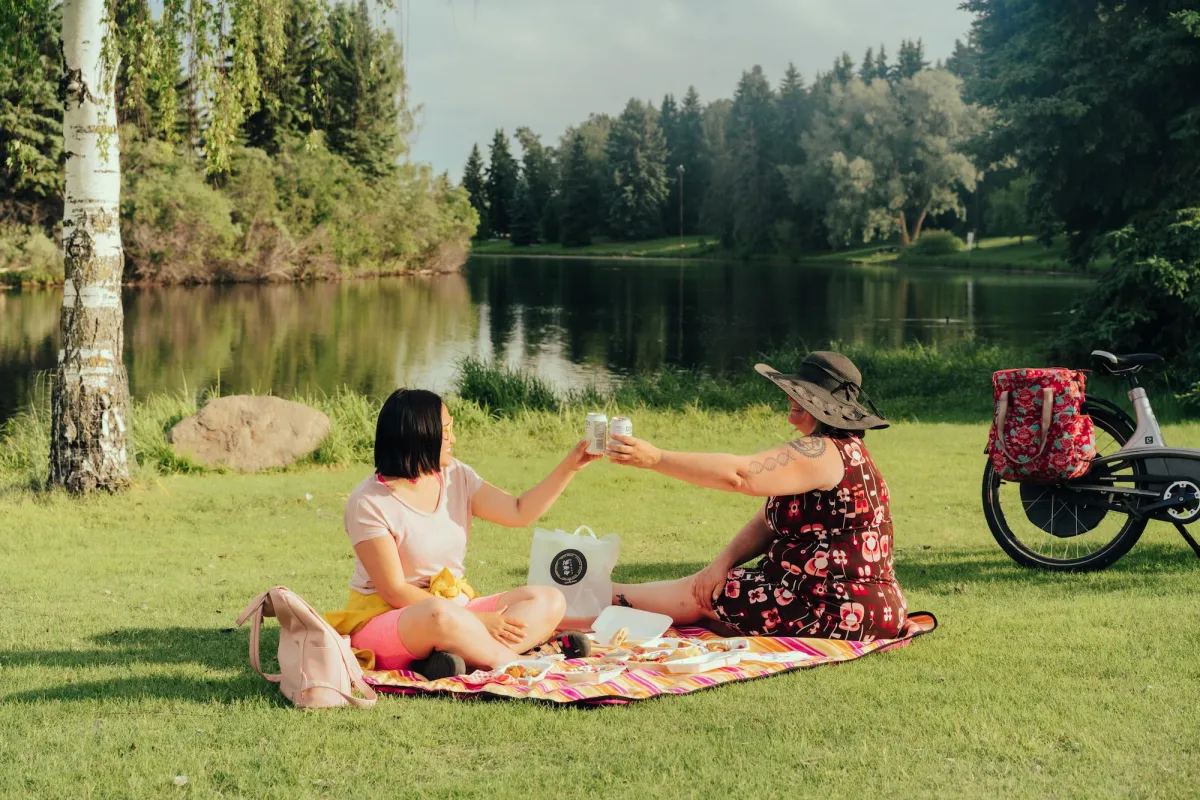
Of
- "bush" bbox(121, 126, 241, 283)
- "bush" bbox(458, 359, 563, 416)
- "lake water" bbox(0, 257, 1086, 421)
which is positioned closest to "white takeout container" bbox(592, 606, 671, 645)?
"bush" bbox(458, 359, 563, 416)

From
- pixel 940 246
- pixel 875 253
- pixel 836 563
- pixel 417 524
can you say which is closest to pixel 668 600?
pixel 836 563

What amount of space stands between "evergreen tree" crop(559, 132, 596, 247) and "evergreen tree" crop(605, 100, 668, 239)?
3.03m

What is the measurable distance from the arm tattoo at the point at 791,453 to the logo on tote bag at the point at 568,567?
1.02m

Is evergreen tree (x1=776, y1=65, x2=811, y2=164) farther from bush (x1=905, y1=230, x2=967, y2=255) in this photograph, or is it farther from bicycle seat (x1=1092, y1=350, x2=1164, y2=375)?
bicycle seat (x1=1092, y1=350, x2=1164, y2=375)

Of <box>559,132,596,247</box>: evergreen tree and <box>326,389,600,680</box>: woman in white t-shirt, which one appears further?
<box>559,132,596,247</box>: evergreen tree

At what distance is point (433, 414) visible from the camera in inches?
177

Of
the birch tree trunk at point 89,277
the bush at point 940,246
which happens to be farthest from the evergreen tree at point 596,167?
the birch tree trunk at point 89,277

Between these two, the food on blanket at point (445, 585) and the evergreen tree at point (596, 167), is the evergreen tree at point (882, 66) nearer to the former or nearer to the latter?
the evergreen tree at point (596, 167)

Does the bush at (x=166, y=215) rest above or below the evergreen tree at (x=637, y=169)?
below

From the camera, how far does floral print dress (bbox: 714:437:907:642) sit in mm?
4844

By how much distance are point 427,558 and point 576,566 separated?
0.75 meters

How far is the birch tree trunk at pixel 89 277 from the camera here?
9289 millimetres

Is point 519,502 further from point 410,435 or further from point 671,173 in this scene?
point 671,173

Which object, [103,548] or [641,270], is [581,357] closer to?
[103,548]
